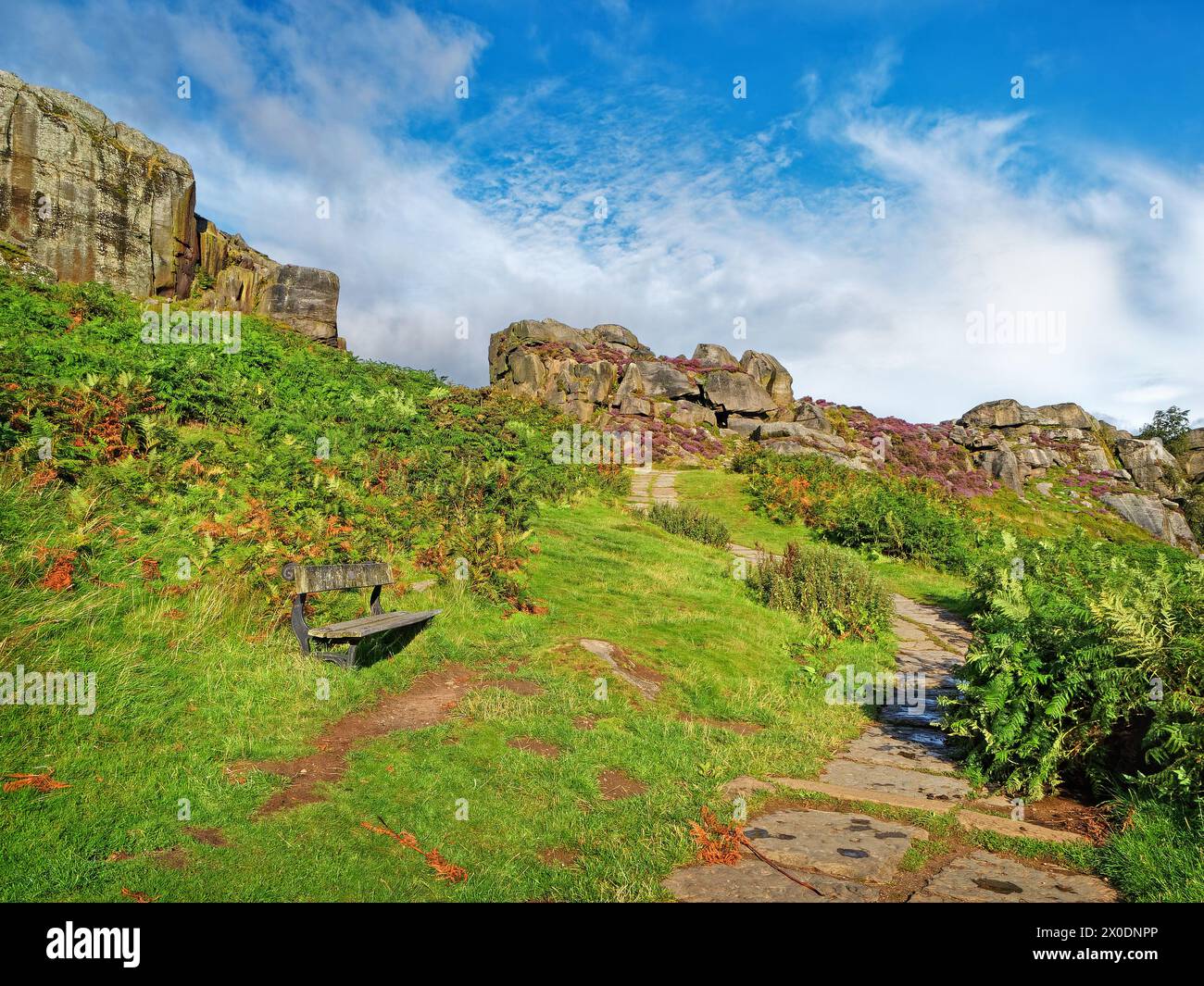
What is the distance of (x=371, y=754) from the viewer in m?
5.45

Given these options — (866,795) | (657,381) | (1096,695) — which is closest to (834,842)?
(866,795)

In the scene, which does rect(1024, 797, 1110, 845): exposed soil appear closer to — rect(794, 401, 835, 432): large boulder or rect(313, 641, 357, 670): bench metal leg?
rect(313, 641, 357, 670): bench metal leg

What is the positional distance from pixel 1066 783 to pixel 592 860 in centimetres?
387

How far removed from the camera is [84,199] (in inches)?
790

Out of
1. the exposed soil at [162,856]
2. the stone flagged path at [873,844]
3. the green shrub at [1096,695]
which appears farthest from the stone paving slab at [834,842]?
the exposed soil at [162,856]

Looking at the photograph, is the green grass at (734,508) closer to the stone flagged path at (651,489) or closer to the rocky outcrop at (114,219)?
the stone flagged path at (651,489)

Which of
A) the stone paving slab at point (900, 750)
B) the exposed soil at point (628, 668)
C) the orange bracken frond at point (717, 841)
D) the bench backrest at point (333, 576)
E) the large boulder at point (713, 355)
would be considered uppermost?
the large boulder at point (713, 355)

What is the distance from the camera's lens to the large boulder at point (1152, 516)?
39.1 m

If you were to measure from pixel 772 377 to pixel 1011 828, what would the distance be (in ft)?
146

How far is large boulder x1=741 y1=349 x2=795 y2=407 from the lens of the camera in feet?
153

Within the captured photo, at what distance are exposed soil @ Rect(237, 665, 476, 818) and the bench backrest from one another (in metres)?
1.37

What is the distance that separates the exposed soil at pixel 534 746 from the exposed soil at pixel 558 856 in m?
1.26
